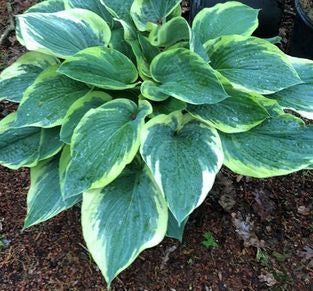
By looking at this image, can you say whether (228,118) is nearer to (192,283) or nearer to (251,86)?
(251,86)

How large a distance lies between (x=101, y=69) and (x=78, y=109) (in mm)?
125

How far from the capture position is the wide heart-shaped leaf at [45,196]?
4.37 feet

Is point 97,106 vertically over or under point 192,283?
over

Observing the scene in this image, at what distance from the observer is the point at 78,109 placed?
51.6 inches

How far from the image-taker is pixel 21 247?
170cm

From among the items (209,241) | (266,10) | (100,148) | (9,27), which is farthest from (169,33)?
(9,27)

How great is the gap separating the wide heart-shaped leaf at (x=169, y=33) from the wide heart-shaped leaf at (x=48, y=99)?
10.4 inches

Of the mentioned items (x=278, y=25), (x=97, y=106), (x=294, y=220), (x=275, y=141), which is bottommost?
(x=294, y=220)

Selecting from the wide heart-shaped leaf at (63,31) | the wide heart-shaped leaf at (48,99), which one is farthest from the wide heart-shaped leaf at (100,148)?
the wide heart-shaped leaf at (63,31)

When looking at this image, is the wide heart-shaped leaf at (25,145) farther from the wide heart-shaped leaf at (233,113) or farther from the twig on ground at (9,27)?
the twig on ground at (9,27)

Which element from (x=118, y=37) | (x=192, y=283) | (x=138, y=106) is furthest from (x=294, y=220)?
(x=118, y=37)

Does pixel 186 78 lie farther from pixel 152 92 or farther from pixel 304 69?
pixel 304 69

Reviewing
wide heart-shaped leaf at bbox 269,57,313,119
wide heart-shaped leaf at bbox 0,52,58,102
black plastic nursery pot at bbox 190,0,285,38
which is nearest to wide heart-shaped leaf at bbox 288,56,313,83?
wide heart-shaped leaf at bbox 269,57,313,119

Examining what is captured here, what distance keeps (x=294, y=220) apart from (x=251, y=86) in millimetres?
644
